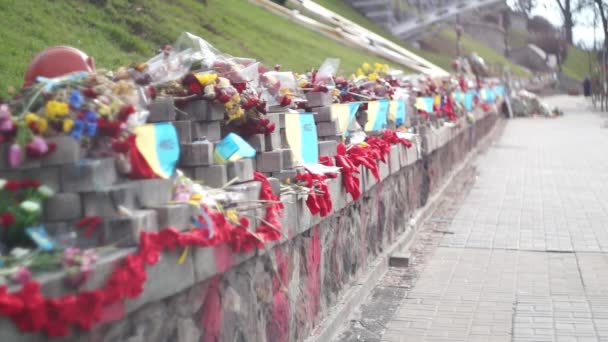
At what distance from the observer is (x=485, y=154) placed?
24.1 m

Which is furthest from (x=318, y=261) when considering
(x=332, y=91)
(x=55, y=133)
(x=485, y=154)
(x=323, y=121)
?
(x=485, y=154)

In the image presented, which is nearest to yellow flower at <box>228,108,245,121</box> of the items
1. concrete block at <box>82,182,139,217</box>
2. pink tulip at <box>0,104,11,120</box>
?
concrete block at <box>82,182,139,217</box>

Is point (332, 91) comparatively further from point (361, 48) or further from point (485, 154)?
point (361, 48)

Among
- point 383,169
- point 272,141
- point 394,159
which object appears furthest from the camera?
point 394,159

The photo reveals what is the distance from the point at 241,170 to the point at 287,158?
35.2 inches

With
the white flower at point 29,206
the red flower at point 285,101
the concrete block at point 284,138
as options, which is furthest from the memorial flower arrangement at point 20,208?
the red flower at point 285,101

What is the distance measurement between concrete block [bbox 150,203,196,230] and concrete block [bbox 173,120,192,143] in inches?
29.4

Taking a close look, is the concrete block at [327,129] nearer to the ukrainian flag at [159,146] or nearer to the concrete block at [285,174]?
the concrete block at [285,174]

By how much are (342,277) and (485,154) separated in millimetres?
17031

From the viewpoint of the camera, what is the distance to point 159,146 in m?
4.66

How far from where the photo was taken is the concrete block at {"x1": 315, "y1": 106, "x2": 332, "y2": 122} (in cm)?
789

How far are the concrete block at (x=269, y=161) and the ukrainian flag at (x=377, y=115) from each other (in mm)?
3794

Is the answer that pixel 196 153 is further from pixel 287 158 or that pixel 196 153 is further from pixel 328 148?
pixel 328 148

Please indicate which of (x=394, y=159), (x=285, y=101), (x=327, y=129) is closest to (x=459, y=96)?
(x=394, y=159)
